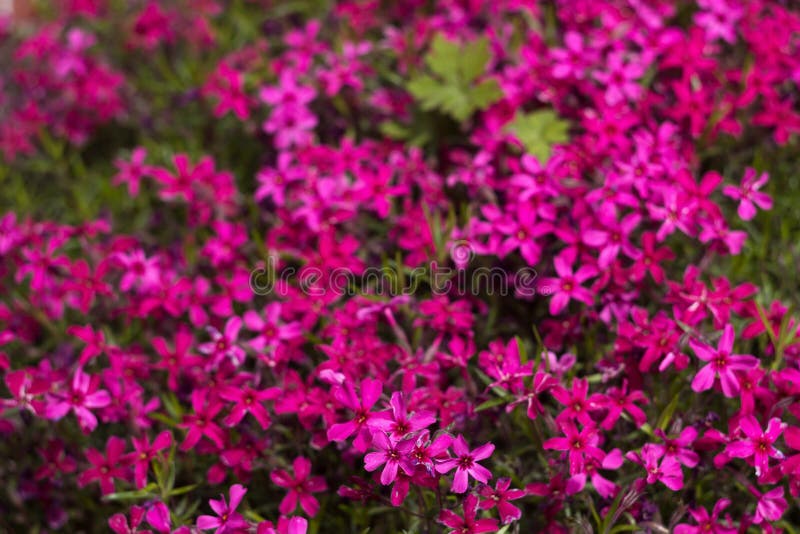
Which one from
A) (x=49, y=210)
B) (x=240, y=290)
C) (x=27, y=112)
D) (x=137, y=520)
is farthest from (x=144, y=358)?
(x=27, y=112)

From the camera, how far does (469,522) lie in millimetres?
2441

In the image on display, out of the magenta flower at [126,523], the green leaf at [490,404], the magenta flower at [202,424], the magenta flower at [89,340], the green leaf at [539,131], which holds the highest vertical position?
the green leaf at [539,131]

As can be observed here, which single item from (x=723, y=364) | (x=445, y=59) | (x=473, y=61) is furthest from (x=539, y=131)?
(x=723, y=364)

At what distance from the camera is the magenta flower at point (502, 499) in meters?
2.48

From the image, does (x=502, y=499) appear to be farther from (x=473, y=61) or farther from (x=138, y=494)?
(x=473, y=61)

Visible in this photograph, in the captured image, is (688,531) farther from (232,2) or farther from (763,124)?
(232,2)

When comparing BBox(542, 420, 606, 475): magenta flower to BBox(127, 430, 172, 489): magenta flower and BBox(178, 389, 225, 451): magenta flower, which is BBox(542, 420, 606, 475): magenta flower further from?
BBox(127, 430, 172, 489): magenta flower

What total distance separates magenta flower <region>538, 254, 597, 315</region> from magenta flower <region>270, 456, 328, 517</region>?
116 centimetres

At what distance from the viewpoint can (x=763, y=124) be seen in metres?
3.78

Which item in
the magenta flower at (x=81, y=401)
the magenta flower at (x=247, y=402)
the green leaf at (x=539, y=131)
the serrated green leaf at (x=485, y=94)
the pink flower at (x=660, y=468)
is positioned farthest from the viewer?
the serrated green leaf at (x=485, y=94)

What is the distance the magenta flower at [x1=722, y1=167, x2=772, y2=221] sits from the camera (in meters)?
3.20

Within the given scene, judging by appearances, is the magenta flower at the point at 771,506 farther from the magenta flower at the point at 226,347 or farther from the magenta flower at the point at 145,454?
the magenta flower at the point at 145,454

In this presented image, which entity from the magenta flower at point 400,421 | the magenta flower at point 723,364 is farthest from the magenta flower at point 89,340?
the magenta flower at point 723,364

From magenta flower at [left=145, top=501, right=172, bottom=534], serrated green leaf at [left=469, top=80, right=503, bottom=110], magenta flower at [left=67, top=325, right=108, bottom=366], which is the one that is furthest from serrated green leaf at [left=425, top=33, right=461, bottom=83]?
magenta flower at [left=145, top=501, right=172, bottom=534]
